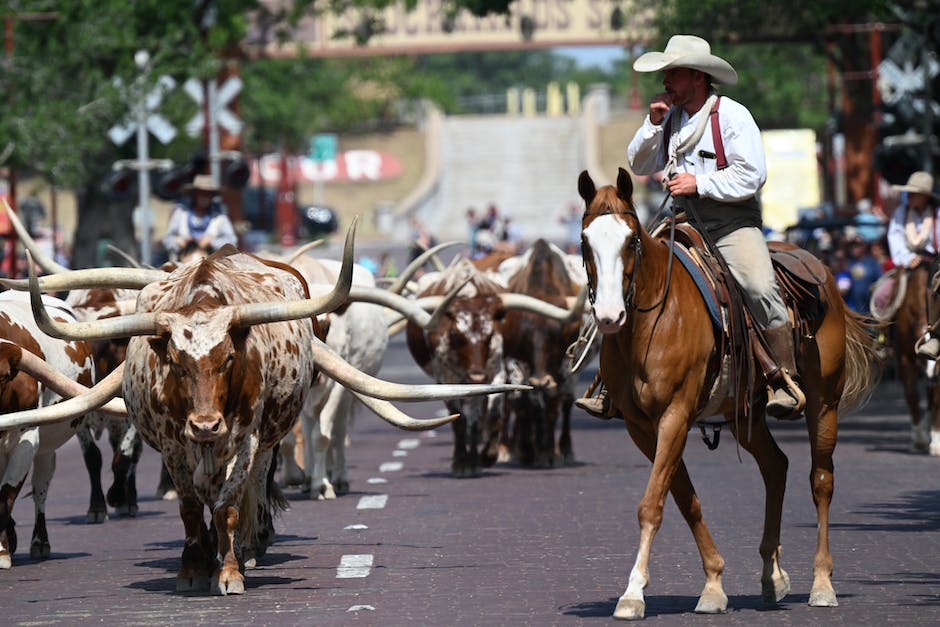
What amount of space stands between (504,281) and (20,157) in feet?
49.3

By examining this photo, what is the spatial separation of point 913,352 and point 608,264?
34.4 ft

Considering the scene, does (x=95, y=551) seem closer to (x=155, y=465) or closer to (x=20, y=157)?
(x=155, y=465)

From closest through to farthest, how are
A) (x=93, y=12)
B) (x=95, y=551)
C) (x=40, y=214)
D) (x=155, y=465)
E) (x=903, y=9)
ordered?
(x=95, y=551), (x=155, y=465), (x=903, y=9), (x=93, y=12), (x=40, y=214)

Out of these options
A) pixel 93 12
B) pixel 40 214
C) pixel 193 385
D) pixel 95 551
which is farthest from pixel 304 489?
pixel 40 214

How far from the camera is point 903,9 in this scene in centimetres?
2644

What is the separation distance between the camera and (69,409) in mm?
11289

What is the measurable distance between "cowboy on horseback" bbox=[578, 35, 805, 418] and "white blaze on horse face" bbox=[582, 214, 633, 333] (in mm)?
829

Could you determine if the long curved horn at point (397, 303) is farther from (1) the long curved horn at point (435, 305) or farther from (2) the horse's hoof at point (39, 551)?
(2) the horse's hoof at point (39, 551)

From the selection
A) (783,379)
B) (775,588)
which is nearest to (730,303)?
(783,379)

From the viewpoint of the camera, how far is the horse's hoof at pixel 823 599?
32.3ft

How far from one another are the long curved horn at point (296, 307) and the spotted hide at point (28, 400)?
6.33 feet

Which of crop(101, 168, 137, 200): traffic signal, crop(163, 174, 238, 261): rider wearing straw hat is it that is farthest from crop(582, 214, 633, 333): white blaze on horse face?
crop(101, 168, 137, 200): traffic signal

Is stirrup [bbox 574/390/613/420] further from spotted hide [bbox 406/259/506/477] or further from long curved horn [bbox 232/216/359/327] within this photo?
spotted hide [bbox 406/259/506/477]

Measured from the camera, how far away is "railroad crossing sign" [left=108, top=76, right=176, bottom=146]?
30.7 m
